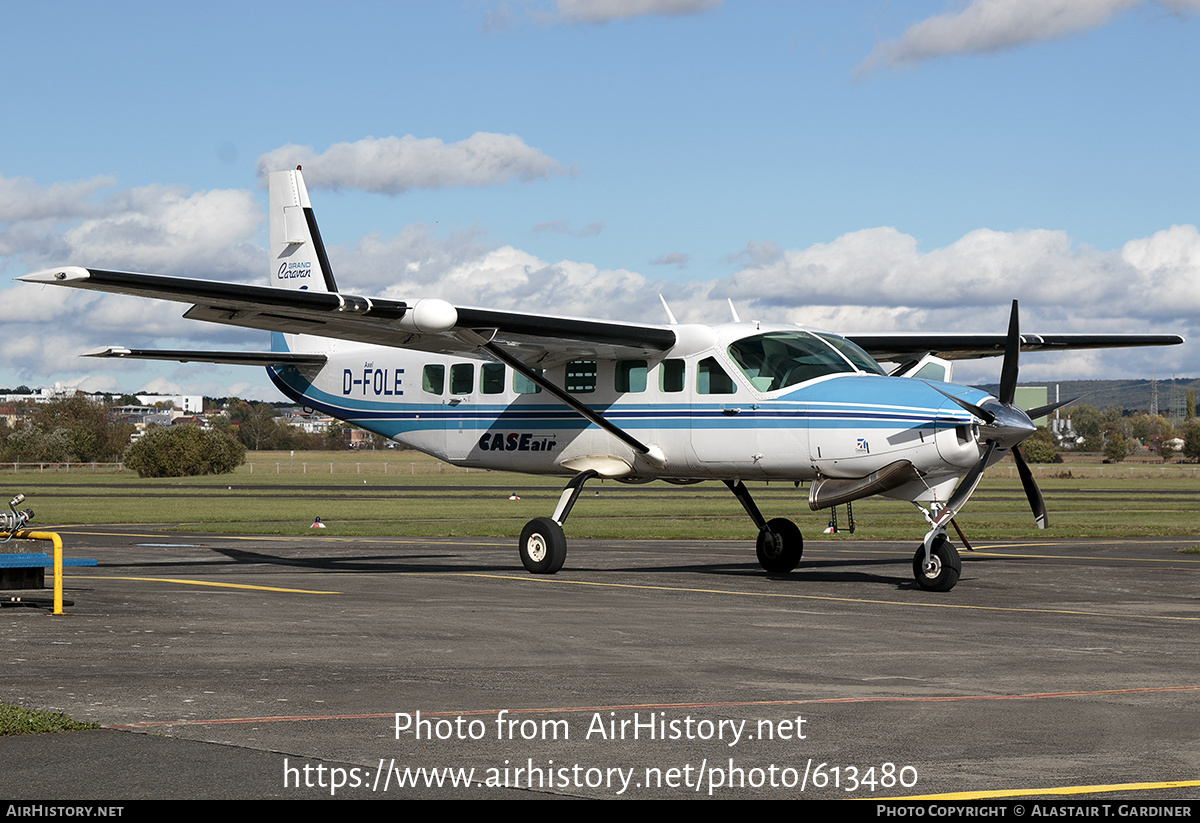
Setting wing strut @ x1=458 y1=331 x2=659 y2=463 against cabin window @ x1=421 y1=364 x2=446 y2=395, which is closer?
wing strut @ x1=458 y1=331 x2=659 y2=463

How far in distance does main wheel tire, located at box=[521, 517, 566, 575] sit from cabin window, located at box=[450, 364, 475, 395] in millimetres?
3092

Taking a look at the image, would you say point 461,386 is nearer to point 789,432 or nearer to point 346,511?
point 789,432

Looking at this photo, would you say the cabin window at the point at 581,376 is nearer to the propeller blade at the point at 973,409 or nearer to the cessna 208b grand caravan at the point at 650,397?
the cessna 208b grand caravan at the point at 650,397

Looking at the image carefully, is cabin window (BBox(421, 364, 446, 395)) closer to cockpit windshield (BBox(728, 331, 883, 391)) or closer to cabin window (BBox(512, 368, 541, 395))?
cabin window (BBox(512, 368, 541, 395))

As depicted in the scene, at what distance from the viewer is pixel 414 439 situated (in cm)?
2247

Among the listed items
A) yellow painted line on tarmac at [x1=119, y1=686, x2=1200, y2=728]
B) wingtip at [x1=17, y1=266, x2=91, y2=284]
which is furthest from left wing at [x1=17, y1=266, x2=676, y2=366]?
yellow painted line on tarmac at [x1=119, y1=686, x2=1200, y2=728]

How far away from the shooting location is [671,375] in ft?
64.3

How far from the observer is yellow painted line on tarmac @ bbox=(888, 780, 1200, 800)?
6090 mm

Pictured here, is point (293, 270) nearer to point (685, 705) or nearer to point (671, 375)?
point (671, 375)

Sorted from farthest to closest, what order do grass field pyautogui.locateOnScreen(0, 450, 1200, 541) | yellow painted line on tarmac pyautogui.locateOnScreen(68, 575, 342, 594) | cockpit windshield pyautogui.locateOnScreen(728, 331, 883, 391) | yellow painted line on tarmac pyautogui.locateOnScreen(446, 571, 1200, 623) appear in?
1. grass field pyautogui.locateOnScreen(0, 450, 1200, 541)
2. cockpit windshield pyautogui.locateOnScreen(728, 331, 883, 391)
3. yellow painted line on tarmac pyautogui.locateOnScreen(68, 575, 342, 594)
4. yellow painted line on tarmac pyautogui.locateOnScreen(446, 571, 1200, 623)

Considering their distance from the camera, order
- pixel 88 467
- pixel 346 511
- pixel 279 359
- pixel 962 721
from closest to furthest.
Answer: pixel 962 721 → pixel 279 359 → pixel 346 511 → pixel 88 467

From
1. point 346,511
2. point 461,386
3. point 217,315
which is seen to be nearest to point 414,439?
point 461,386

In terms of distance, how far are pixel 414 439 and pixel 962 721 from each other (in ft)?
50.8


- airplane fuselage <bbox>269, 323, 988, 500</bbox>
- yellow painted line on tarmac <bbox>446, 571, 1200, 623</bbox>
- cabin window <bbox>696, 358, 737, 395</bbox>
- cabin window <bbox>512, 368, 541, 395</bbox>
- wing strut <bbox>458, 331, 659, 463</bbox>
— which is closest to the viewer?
yellow painted line on tarmac <bbox>446, 571, 1200, 623</bbox>
